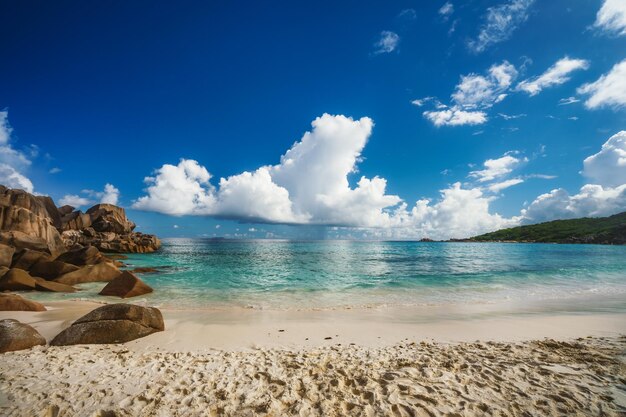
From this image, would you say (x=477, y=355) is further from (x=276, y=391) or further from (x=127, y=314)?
(x=127, y=314)

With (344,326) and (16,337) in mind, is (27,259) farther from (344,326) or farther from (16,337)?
(344,326)

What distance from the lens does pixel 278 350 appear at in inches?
313

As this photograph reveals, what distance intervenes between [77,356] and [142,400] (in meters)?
3.57

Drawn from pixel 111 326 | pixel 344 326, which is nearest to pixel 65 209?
pixel 111 326

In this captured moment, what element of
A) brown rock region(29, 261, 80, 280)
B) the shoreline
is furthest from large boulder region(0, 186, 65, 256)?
the shoreline

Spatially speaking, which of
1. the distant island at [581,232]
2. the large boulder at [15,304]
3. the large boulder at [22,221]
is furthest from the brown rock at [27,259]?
the distant island at [581,232]

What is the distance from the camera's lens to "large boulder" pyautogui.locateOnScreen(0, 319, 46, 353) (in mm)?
7473

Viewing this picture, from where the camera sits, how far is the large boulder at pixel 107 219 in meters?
65.9

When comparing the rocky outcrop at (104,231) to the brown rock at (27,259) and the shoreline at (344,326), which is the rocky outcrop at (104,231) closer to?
the brown rock at (27,259)

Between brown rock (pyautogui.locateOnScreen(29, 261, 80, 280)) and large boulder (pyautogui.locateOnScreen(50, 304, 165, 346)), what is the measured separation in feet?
54.5

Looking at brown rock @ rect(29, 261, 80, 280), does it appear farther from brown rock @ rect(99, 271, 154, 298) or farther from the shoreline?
the shoreline

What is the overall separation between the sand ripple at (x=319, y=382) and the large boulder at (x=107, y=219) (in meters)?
72.6

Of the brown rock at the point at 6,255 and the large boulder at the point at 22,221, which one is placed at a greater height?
the large boulder at the point at 22,221

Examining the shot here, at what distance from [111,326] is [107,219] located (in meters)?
72.8
